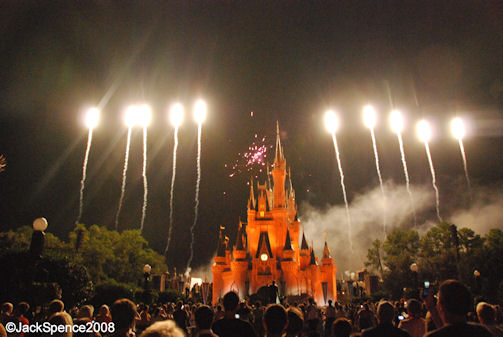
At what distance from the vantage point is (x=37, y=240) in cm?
1351

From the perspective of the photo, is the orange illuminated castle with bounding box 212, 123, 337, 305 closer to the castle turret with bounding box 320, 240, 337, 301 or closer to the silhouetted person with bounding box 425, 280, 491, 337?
the castle turret with bounding box 320, 240, 337, 301

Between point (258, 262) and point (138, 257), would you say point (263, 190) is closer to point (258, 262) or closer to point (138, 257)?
point (258, 262)

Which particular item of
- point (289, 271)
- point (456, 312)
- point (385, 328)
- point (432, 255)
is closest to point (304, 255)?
point (289, 271)

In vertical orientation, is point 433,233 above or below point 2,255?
above

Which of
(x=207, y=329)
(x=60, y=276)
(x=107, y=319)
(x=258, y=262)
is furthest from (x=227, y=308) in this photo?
(x=258, y=262)

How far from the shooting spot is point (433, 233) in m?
55.1

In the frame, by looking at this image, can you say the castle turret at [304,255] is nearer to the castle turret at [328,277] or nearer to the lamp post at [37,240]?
the castle turret at [328,277]

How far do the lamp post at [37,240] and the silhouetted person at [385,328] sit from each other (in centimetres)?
1289

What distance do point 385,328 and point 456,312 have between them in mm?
1161

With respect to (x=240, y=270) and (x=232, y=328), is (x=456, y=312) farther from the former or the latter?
(x=240, y=270)

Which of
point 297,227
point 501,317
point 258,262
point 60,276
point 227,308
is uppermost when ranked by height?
point 297,227

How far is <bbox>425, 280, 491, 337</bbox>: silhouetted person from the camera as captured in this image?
3632mm

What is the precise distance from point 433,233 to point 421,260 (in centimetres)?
471

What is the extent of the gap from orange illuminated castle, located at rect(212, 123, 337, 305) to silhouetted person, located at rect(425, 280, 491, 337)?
54.2 metres
